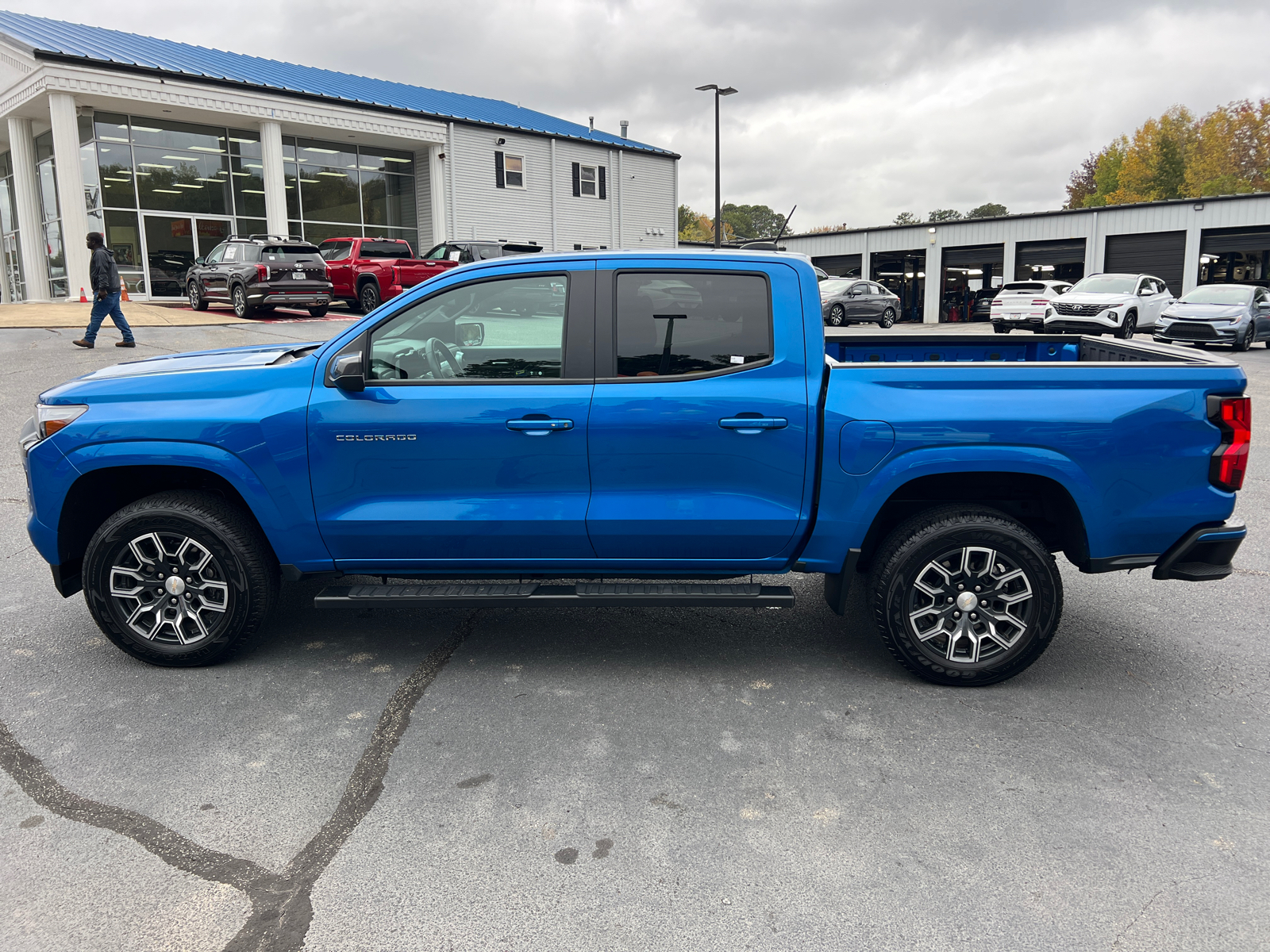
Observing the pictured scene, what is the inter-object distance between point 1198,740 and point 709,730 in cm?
191

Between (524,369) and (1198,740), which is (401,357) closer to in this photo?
(524,369)

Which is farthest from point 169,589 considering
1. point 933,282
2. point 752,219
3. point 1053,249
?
point 752,219

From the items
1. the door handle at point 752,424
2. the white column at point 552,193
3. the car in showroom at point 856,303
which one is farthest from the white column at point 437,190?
the door handle at point 752,424

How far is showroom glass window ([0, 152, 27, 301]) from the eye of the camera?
28.3m

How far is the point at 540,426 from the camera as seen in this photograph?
12.8 ft

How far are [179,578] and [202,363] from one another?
1071mm

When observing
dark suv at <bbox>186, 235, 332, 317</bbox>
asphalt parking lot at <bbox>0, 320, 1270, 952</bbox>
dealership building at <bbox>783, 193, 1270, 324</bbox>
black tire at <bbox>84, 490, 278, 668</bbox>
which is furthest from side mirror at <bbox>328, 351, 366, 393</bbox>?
dealership building at <bbox>783, 193, 1270, 324</bbox>

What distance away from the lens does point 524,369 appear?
4031 mm

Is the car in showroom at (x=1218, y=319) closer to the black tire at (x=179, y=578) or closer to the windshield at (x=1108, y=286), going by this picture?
the windshield at (x=1108, y=286)

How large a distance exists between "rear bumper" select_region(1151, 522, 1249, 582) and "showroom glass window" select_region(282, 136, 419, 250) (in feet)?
96.0

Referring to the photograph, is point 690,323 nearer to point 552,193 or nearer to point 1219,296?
point 1219,296

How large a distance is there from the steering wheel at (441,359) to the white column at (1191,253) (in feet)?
127

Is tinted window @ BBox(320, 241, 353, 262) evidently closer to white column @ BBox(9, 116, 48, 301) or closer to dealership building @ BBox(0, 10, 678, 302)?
dealership building @ BBox(0, 10, 678, 302)

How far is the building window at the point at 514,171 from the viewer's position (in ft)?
109
